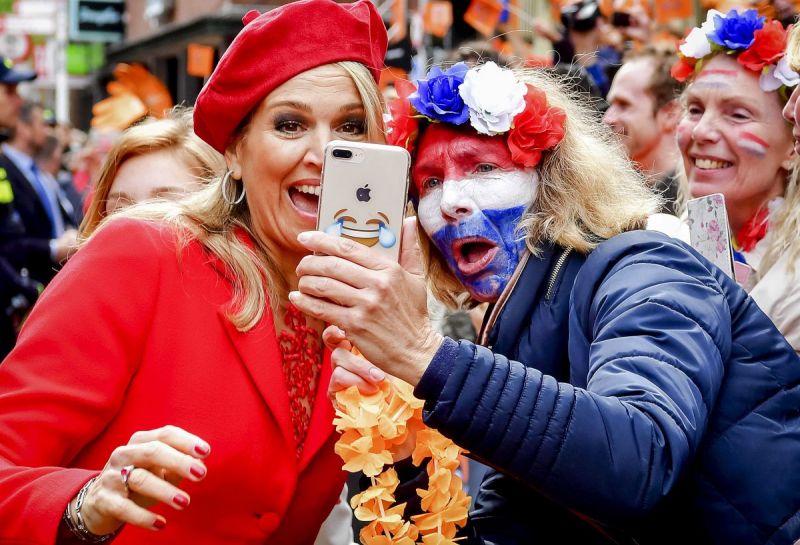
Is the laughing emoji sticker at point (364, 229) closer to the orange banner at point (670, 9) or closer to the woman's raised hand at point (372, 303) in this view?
the woman's raised hand at point (372, 303)

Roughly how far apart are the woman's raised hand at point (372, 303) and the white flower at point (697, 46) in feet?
7.88

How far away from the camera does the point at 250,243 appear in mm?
2957

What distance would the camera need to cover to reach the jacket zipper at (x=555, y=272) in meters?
2.34

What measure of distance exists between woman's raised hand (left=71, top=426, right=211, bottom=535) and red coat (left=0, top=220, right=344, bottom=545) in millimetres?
339

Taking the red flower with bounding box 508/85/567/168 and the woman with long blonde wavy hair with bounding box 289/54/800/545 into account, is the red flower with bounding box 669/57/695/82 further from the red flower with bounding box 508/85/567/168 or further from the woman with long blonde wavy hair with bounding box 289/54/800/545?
the red flower with bounding box 508/85/567/168

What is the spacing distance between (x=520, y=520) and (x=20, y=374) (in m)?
1.14

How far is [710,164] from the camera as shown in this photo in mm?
4008

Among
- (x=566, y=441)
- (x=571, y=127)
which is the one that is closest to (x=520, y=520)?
(x=566, y=441)

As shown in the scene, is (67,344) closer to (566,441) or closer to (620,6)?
(566,441)

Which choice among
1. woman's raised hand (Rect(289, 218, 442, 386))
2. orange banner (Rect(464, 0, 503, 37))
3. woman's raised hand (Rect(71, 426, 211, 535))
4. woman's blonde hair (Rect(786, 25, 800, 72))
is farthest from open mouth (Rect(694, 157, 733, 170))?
orange banner (Rect(464, 0, 503, 37))

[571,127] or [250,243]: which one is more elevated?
[571,127]

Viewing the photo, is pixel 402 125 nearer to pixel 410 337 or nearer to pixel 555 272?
pixel 555 272

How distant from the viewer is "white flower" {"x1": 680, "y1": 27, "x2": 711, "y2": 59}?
156 inches

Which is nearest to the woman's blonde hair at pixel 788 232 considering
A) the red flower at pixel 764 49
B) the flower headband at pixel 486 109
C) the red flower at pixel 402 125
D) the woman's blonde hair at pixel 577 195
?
the red flower at pixel 764 49
